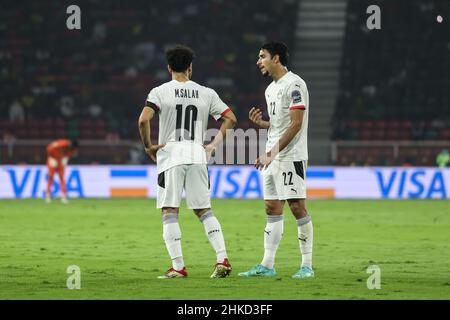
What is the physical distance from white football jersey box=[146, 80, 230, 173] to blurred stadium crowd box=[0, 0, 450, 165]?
67.5ft

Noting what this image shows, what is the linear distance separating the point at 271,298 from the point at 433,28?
27453 millimetres

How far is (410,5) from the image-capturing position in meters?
36.0

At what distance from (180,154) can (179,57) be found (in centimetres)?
97

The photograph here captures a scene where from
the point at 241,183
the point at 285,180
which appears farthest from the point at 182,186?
the point at 241,183

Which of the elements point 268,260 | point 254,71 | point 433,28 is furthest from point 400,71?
point 268,260

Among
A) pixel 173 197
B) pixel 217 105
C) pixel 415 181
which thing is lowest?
pixel 415 181

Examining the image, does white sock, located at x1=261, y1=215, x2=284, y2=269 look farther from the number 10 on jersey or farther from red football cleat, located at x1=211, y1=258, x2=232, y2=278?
the number 10 on jersey

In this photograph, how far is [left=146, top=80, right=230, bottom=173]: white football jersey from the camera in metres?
10.5

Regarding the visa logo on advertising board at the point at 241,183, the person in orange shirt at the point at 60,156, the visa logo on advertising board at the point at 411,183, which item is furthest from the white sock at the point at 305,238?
→ the visa logo on advertising board at the point at 411,183

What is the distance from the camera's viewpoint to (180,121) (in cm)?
1058

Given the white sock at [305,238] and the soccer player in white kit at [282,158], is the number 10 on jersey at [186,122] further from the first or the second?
the white sock at [305,238]

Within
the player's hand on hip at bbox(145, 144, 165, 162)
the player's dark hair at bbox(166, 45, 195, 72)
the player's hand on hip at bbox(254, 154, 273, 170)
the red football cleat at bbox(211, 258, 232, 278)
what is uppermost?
the player's dark hair at bbox(166, 45, 195, 72)

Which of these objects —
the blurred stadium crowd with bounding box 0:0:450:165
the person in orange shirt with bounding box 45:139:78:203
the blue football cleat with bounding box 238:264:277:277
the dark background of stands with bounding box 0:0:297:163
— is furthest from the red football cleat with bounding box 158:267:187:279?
the dark background of stands with bounding box 0:0:297:163
